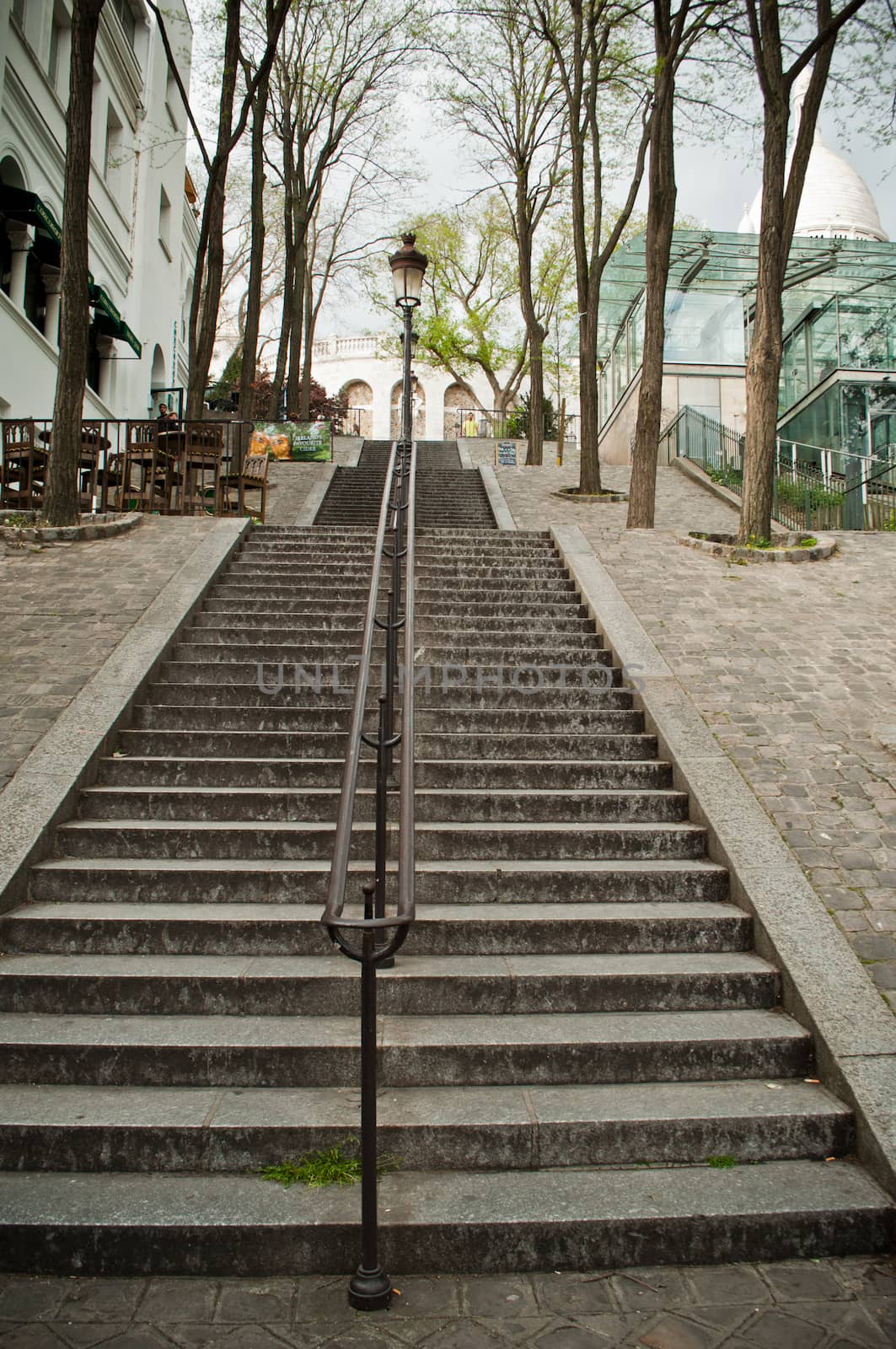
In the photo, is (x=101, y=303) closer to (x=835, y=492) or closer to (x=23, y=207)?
(x=23, y=207)

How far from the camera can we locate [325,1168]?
3254 mm

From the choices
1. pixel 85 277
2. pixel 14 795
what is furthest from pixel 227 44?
pixel 14 795

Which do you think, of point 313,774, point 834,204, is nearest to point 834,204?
point 834,204

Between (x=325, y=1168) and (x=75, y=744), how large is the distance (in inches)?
126

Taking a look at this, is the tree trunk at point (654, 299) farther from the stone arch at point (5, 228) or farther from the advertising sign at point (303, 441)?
the stone arch at point (5, 228)

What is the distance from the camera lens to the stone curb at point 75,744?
4699 millimetres

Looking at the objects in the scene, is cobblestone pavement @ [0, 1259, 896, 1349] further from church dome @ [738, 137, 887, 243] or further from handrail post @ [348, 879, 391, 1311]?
church dome @ [738, 137, 887, 243]

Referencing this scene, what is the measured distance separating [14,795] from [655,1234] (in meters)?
3.81

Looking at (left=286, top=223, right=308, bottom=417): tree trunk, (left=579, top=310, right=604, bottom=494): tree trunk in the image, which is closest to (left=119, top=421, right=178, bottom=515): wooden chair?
(left=579, top=310, right=604, bottom=494): tree trunk

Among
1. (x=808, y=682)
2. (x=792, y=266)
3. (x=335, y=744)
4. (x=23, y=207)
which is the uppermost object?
(x=792, y=266)

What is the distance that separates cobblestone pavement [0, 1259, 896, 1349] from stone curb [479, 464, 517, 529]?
12963 mm

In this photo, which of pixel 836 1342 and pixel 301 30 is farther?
pixel 301 30

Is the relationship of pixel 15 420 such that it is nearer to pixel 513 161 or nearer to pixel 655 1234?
pixel 655 1234

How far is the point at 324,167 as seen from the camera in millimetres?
23688
